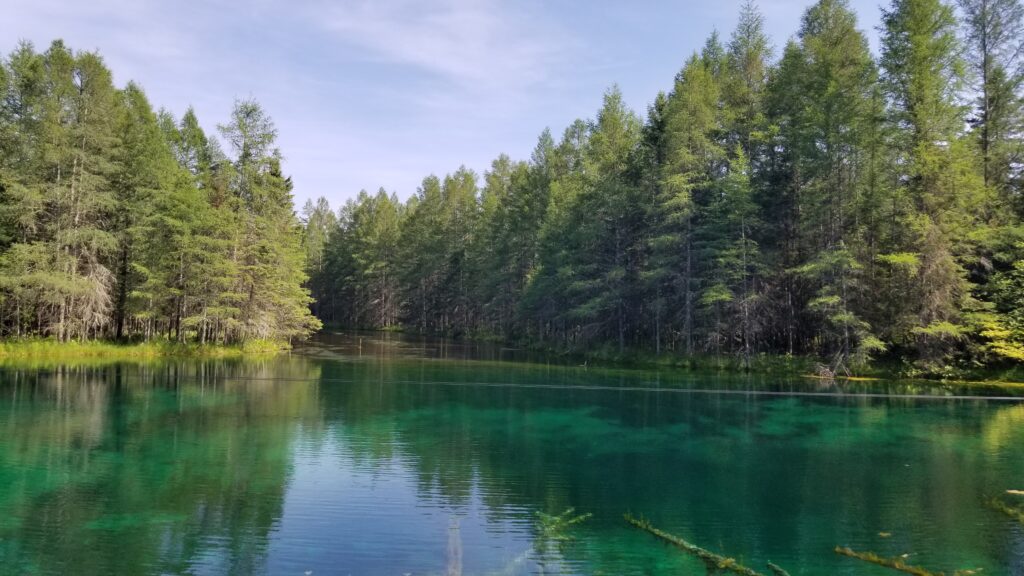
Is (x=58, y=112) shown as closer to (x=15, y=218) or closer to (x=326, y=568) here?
(x=15, y=218)

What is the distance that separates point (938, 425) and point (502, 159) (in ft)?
213

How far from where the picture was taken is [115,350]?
115 ft

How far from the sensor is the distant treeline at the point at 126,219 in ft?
108

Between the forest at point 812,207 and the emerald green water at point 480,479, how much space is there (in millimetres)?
6914

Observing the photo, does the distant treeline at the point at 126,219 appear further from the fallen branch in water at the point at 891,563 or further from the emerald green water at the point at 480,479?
the fallen branch in water at the point at 891,563

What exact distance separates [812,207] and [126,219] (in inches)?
1676

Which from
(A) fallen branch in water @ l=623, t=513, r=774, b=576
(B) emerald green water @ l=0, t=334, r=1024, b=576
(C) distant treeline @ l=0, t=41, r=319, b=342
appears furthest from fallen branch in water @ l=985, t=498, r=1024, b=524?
(C) distant treeline @ l=0, t=41, r=319, b=342

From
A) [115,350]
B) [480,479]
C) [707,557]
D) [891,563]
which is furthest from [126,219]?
[891,563]

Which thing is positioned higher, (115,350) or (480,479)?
(115,350)

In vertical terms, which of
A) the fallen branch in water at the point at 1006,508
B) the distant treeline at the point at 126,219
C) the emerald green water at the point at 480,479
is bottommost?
the emerald green water at the point at 480,479

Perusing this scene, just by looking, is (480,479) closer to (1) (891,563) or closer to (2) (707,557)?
(2) (707,557)

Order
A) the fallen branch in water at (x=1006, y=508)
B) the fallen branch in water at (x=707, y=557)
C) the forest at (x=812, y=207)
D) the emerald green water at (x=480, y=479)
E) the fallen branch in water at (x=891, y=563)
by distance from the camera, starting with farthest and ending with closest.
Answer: the forest at (x=812, y=207)
the fallen branch in water at (x=1006, y=508)
the emerald green water at (x=480, y=479)
the fallen branch in water at (x=707, y=557)
the fallen branch in water at (x=891, y=563)

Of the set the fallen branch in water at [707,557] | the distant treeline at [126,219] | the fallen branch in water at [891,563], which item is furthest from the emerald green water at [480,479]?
the distant treeline at [126,219]

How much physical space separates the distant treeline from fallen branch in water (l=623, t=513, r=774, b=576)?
3404 cm
